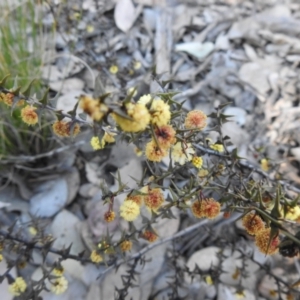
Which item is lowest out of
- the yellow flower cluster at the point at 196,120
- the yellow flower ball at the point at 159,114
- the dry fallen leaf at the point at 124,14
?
the dry fallen leaf at the point at 124,14

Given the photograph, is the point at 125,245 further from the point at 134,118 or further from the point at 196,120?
the point at 134,118

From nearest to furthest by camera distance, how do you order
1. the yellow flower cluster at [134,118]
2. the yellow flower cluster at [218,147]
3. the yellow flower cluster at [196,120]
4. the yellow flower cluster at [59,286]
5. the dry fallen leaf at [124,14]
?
the yellow flower cluster at [134,118]
the yellow flower cluster at [196,120]
the yellow flower cluster at [218,147]
the yellow flower cluster at [59,286]
the dry fallen leaf at [124,14]

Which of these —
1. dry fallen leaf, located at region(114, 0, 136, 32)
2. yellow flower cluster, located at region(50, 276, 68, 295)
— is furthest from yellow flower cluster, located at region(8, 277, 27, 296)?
dry fallen leaf, located at region(114, 0, 136, 32)

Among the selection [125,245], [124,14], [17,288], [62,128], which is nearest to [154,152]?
[62,128]

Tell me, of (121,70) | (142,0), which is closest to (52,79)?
(121,70)

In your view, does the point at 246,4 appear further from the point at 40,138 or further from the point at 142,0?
the point at 40,138

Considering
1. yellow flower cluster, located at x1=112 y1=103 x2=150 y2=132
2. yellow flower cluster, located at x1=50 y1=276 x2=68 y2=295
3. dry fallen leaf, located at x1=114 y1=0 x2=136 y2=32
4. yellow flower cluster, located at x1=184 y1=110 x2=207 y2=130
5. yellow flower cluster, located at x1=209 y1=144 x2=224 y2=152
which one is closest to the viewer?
yellow flower cluster, located at x1=112 y1=103 x2=150 y2=132

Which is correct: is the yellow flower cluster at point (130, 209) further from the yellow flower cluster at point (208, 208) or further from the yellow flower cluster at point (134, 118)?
the yellow flower cluster at point (134, 118)

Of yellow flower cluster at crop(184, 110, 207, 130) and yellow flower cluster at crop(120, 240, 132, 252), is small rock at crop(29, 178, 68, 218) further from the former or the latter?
yellow flower cluster at crop(184, 110, 207, 130)

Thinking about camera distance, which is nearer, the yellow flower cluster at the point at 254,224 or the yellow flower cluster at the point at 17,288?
the yellow flower cluster at the point at 254,224

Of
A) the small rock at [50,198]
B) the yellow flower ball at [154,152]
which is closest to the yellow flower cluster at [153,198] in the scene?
the yellow flower ball at [154,152]
